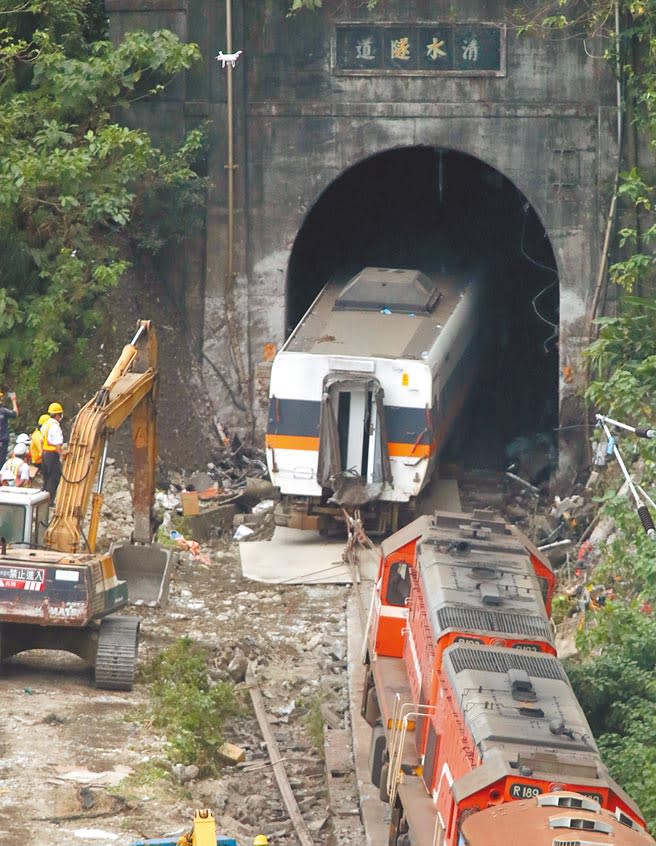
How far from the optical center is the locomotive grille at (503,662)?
1245 cm

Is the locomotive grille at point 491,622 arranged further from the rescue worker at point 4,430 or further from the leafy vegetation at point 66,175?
the leafy vegetation at point 66,175

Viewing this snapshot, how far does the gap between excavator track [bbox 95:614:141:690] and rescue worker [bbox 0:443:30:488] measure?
2956 millimetres

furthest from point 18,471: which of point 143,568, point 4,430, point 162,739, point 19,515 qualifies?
point 162,739

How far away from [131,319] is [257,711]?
34.5 ft

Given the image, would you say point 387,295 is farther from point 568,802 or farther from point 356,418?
point 568,802

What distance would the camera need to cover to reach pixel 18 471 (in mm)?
19625

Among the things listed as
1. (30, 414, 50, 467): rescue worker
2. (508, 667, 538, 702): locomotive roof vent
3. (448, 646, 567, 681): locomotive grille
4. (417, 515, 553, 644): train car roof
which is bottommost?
(30, 414, 50, 467): rescue worker

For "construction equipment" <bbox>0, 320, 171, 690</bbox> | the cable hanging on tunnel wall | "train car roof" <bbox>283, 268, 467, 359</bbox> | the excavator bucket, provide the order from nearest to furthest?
"construction equipment" <bbox>0, 320, 171, 690</bbox>
the excavator bucket
"train car roof" <bbox>283, 268, 467, 359</bbox>
the cable hanging on tunnel wall

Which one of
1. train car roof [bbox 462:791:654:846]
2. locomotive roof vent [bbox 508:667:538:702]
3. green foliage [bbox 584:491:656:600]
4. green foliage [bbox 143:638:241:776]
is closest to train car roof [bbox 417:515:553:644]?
locomotive roof vent [bbox 508:667:538:702]

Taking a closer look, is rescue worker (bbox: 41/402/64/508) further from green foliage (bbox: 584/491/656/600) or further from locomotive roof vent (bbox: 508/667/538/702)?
locomotive roof vent (bbox: 508/667/538/702)

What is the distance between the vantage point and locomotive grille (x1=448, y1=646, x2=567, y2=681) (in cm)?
1245

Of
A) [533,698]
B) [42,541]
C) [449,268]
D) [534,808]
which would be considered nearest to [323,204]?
[449,268]

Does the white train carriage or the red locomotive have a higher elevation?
the red locomotive

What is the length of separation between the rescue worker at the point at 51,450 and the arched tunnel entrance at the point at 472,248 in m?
9.21
